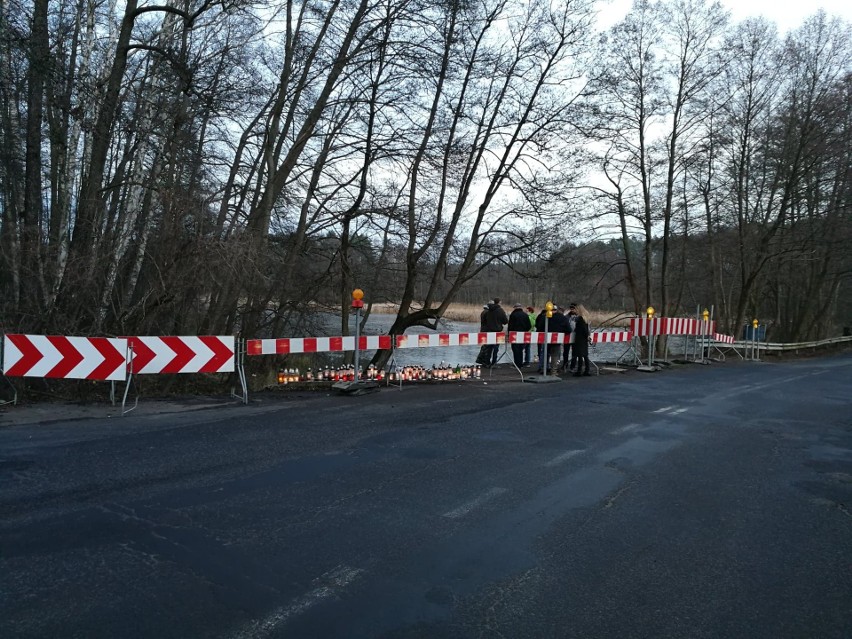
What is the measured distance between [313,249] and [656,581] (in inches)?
661

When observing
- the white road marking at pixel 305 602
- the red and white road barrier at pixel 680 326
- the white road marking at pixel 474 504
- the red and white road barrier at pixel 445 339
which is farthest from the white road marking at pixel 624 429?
the red and white road barrier at pixel 680 326

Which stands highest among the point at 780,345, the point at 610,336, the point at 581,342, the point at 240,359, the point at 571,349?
the point at 610,336

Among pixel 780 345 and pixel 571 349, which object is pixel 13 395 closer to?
pixel 571 349

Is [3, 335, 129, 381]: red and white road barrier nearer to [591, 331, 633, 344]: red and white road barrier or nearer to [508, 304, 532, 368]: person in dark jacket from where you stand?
[508, 304, 532, 368]: person in dark jacket

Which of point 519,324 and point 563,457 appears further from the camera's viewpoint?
point 519,324

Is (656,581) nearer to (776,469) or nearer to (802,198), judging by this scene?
(776,469)

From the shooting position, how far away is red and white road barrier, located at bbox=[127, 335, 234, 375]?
392 inches

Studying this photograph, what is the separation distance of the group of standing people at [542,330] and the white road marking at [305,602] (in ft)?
40.2

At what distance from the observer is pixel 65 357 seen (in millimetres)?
9398

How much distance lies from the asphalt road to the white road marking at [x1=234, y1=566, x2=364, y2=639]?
0.6 inches

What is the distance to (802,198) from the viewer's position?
1249 inches

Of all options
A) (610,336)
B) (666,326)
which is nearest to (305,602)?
(610,336)

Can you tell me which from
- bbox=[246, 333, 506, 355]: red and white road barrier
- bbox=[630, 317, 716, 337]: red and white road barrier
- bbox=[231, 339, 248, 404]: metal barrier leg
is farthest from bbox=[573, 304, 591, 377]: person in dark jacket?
bbox=[231, 339, 248, 404]: metal barrier leg

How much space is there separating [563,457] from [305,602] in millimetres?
4275
